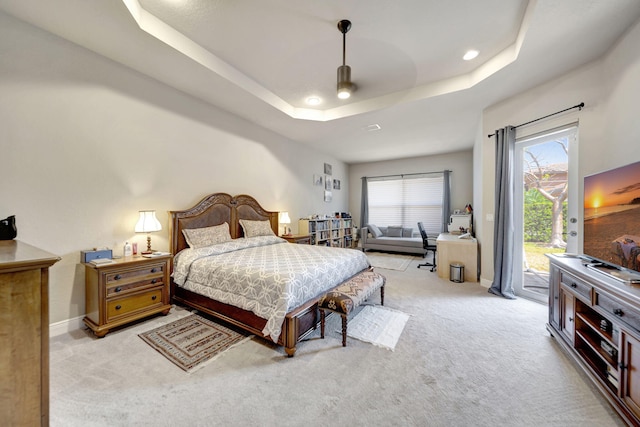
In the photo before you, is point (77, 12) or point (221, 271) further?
point (221, 271)

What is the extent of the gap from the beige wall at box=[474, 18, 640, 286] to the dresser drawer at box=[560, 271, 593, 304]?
96 cm

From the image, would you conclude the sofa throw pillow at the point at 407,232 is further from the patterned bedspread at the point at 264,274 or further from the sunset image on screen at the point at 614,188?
the sunset image on screen at the point at 614,188

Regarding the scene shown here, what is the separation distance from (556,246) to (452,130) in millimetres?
2784

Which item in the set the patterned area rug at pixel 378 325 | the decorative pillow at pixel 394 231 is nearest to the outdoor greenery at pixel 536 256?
the patterned area rug at pixel 378 325

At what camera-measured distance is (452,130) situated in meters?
4.89

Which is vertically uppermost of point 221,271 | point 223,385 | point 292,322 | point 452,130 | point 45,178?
point 452,130

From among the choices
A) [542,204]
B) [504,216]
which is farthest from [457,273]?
[542,204]

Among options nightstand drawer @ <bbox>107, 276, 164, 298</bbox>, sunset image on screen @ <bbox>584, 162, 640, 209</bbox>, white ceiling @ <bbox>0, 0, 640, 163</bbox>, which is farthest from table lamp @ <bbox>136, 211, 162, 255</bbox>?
sunset image on screen @ <bbox>584, 162, 640, 209</bbox>

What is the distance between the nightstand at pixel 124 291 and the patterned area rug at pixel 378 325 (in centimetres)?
212

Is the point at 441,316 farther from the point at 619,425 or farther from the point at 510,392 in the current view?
the point at 619,425

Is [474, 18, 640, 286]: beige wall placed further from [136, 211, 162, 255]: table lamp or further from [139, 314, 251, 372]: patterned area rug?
[136, 211, 162, 255]: table lamp

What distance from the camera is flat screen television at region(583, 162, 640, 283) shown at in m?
1.62

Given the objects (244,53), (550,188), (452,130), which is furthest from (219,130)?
(550,188)

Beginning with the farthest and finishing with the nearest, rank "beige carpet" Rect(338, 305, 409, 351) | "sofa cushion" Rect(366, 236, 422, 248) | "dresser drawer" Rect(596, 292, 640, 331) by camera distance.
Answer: "sofa cushion" Rect(366, 236, 422, 248) → "beige carpet" Rect(338, 305, 409, 351) → "dresser drawer" Rect(596, 292, 640, 331)
